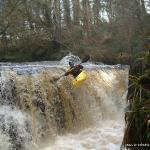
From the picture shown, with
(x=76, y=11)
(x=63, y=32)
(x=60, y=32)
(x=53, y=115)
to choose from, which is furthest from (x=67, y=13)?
(x=53, y=115)

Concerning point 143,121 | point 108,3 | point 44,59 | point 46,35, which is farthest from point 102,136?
point 108,3

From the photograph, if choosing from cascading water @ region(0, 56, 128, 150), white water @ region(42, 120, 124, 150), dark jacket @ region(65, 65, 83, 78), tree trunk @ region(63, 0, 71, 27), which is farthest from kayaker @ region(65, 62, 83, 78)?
tree trunk @ region(63, 0, 71, 27)

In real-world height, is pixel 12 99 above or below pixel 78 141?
above

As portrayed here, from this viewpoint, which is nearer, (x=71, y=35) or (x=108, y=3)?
(x=71, y=35)

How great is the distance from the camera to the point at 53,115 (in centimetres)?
995

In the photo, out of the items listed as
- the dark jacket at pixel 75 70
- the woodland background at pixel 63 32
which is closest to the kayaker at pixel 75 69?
the dark jacket at pixel 75 70

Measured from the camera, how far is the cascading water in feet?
28.1

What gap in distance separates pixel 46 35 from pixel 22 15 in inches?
87.1

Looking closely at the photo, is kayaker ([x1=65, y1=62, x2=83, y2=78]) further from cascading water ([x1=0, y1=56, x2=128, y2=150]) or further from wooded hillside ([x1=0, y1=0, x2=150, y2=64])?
wooded hillside ([x1=0, y1=0, x2=150, y2=64])

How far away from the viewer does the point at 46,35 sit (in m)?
24.4

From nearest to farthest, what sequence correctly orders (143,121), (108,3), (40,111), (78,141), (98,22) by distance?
(143,121) → (78,141) → (40,111) → (98,22) → (108,3)

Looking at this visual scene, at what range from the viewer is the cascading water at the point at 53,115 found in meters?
8.57

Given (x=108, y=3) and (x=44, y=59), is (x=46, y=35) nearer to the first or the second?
(x=44, y=59)

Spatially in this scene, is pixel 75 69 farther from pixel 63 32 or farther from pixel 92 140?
pixel 63 32
